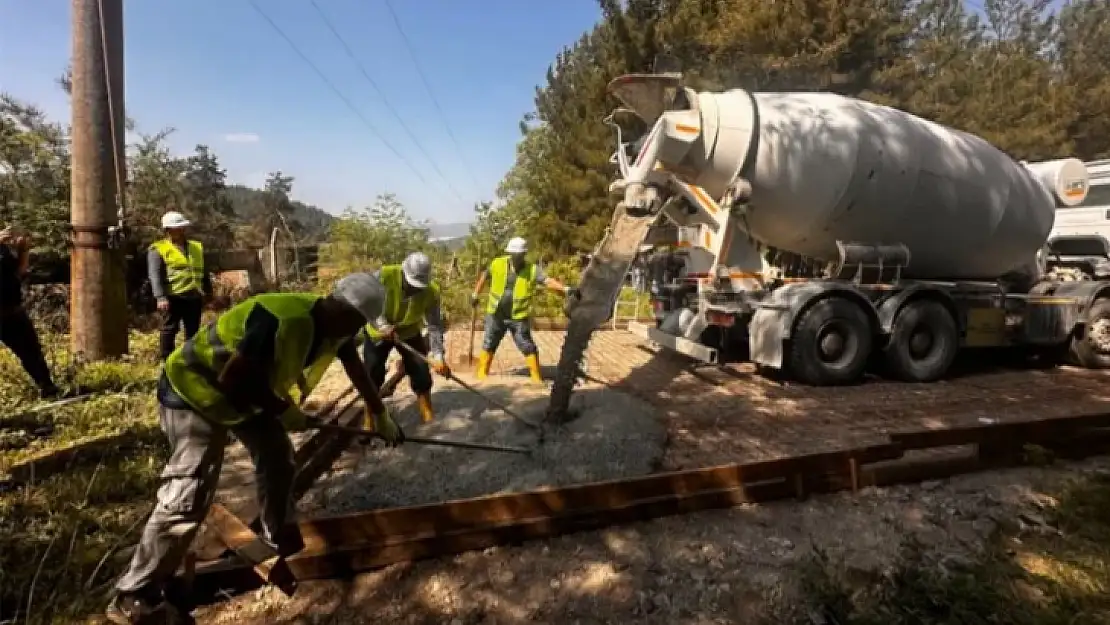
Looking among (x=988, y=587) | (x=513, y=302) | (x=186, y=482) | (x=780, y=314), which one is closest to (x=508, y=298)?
(x=513, y=302)

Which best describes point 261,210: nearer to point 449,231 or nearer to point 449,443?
point 449,231

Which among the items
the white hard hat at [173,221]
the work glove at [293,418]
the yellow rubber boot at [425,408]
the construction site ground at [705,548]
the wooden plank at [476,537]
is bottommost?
the construction site ground at [705,548]

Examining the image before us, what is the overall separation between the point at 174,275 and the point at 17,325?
132 centimetres

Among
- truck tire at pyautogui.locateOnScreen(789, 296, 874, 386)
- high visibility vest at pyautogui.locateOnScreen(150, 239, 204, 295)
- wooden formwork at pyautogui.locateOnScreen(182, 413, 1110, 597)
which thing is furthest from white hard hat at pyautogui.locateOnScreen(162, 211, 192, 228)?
truck tire at pyautogui.locateOnScreen(789, 296, 874, 386)

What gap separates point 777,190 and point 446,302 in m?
7.24

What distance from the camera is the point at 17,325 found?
5070 mm

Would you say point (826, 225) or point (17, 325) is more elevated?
point (826, 225)

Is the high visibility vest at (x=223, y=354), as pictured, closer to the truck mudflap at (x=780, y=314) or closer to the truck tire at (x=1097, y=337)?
the truck mudflap at (x=780, y=314)

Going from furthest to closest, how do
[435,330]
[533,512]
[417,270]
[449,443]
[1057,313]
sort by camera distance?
[1057,313] → [435,330] → [417,270] → [449,443] → [533,512]

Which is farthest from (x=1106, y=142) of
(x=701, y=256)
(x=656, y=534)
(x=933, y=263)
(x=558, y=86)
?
(x=656, y=534)

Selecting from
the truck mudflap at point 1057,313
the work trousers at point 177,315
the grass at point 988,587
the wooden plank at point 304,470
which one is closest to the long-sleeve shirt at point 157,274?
the work trousers at point 177,315

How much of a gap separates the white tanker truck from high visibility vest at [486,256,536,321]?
85cm

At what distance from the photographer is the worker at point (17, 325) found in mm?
5035

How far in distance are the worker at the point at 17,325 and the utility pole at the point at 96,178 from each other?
1016mm
